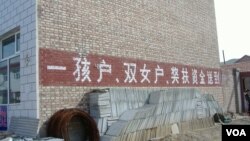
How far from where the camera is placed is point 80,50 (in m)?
8.62

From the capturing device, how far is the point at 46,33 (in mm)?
7871

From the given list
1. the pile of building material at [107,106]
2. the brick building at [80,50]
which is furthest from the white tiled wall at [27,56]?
the pile of building material at [107,106]

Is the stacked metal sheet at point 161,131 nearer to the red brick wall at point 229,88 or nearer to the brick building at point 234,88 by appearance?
the red brick wall at point 229,88

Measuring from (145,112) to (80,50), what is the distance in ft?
8.16

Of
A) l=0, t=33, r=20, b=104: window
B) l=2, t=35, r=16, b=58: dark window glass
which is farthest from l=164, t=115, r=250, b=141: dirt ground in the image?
l=2, t=35, r=16, b=58: dark window glass

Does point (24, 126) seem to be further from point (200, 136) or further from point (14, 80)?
point (200, 136)

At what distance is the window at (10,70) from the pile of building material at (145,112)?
2106mm

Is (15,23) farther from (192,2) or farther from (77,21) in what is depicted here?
(192,2)

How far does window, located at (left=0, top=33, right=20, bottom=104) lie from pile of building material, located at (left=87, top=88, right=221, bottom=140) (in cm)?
211

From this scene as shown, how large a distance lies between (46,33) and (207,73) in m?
9.03

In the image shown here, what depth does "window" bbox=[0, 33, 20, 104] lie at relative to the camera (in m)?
8.57

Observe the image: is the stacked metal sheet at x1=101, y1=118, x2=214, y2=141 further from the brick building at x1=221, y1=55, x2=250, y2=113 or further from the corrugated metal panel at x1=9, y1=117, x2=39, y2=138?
the brick building at x1=221, y1=55, x2=250, y2=113

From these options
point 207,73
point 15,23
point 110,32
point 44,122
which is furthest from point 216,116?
point 15,23

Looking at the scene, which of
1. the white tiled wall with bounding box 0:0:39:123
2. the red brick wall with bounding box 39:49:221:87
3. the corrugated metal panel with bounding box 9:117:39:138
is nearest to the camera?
the corrugated metal panel with bounding box 9:117:39:138
